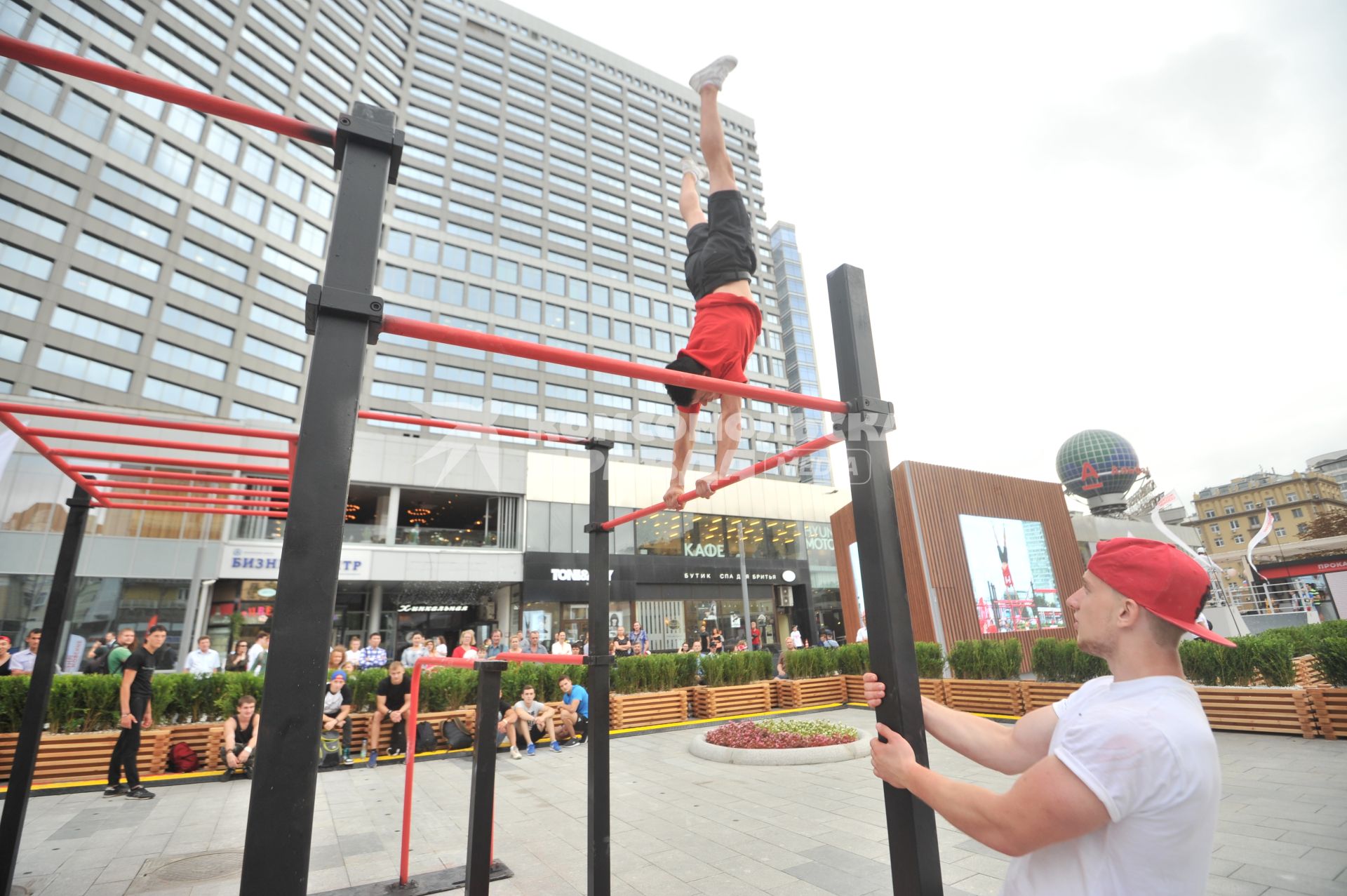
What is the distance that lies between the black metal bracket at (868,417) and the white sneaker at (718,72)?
1731 millimetres

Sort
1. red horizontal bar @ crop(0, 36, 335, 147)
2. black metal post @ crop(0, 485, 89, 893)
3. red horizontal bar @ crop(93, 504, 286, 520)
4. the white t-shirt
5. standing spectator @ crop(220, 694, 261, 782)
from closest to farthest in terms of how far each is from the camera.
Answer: the white t-shirt → red horizontal bar @ crop(0, 36, 335, 147) → black metal post @ crop(0, 485, 89, 893) → red horizontal bar @ crop(93, 504, 286, 520) → standing spectator @ crop(220, 694, 261, 782)

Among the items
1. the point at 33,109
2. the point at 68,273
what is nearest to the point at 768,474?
the point at 68,273

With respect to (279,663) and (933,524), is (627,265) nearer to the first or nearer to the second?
(933,524)

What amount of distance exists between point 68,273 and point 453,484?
1935 cm

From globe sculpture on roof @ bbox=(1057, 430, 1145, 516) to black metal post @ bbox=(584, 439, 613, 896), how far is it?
1772 inches

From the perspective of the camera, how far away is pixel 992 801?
1.44 m

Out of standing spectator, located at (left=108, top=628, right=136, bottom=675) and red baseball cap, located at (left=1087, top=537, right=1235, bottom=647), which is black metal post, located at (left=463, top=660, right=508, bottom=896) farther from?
standing spectator, located at (left=108, top=628, right=136, bottom=675)

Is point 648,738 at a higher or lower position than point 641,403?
lower

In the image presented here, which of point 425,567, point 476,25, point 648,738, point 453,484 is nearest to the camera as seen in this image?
point 648,738

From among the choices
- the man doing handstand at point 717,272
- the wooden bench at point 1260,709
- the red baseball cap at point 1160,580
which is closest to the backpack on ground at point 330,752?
the man doing handstand at point 717,272

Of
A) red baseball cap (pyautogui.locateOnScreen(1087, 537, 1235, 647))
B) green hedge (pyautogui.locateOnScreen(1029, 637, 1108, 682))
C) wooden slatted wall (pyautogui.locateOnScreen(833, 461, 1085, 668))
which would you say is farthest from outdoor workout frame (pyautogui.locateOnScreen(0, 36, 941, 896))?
wooden slatted wall (pyautogui.locateOnScreen(833, 461, 1085, 668))

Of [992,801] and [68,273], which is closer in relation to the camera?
[992,801]

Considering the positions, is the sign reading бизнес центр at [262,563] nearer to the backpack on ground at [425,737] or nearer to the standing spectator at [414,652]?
the standing spectator at [414,652]

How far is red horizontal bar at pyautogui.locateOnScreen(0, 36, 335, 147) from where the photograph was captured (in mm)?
1811
